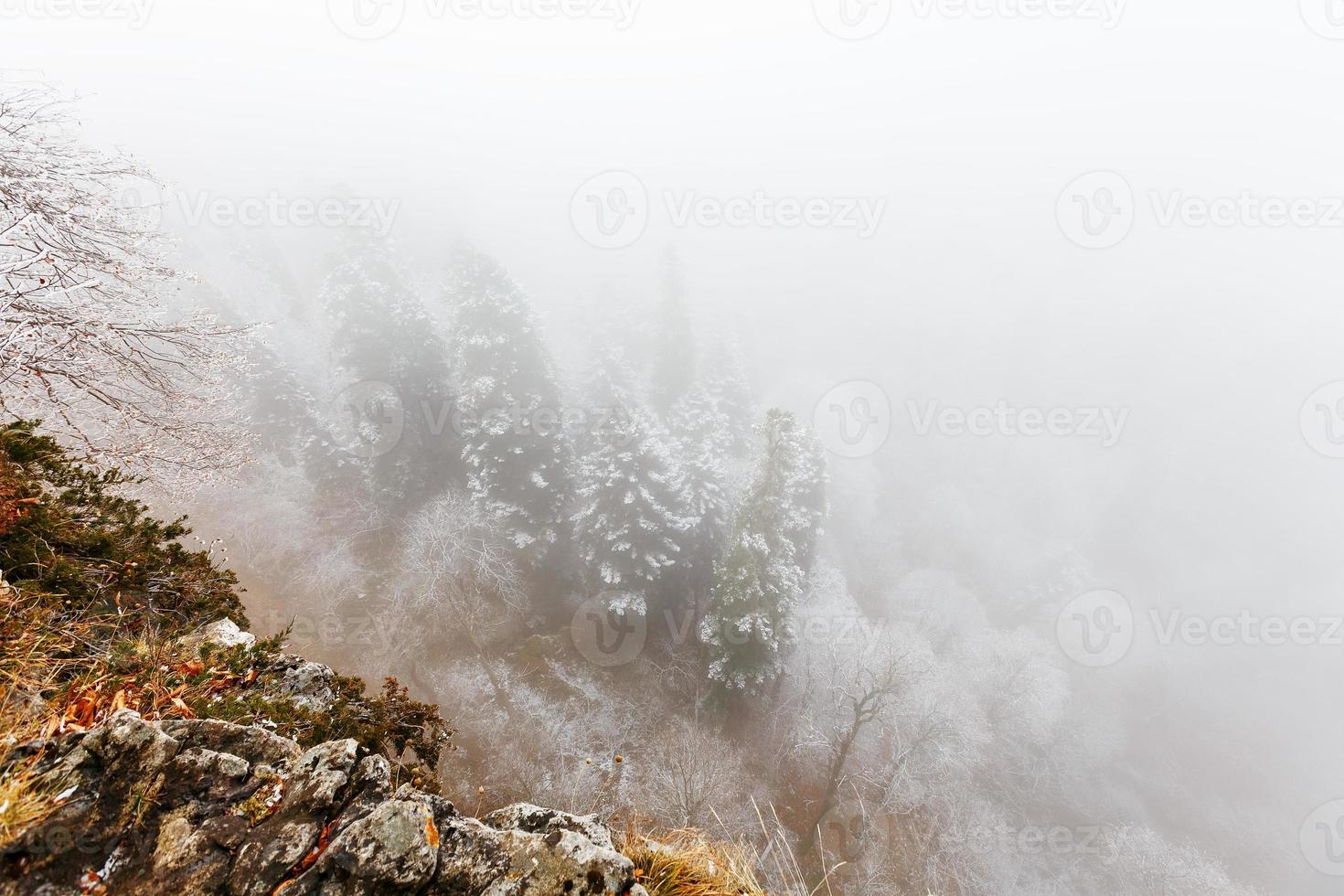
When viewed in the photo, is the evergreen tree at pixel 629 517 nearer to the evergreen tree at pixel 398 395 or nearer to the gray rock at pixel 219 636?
the evergreen tree at pixel 398 395

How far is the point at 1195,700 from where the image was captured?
26766mm

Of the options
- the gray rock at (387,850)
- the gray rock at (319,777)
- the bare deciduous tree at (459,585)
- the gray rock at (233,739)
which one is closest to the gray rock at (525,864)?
the gray rock at (387,850)

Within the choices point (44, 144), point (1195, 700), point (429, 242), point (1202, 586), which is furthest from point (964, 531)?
point (429, 242)

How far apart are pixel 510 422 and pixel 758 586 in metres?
11.4

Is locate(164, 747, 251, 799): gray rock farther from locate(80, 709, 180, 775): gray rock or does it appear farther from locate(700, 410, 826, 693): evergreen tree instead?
locate(700, 410, 826, 693): evergreen tree

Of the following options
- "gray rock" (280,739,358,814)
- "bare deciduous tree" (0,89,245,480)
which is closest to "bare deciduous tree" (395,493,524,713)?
"bare deciduous tree" (0,89,245,480)

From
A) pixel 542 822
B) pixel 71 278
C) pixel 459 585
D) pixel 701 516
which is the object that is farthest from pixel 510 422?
pixel 542 822

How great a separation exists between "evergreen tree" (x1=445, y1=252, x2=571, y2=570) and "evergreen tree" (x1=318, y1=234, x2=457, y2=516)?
120 centimetres

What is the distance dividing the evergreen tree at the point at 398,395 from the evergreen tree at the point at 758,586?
13.0 metres

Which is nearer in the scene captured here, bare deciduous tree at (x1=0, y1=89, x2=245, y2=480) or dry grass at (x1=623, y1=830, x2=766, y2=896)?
dry grass at (x1=623, y1=830, x2=766, y2=896)

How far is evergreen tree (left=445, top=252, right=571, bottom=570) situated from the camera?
751 inches

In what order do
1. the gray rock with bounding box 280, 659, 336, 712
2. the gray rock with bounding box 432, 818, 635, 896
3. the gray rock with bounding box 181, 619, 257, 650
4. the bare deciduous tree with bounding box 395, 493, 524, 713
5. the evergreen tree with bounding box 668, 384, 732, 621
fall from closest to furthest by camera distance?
1. the gray rock with bounding box 432, 818, 635, 896
2. the gray rock with bounding box 181, 619, 257, 650
3. the gray rock with bounding box 280, 659, 336, 712
4. the bare deciduous tree with bounding box 395, 493, 524, 713
5. the evergreen tree with bounding box 668, 384, 732, 621

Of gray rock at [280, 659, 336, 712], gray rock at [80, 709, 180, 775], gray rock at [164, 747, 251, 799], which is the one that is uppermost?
gray rock at [80, 709, 180, 775]

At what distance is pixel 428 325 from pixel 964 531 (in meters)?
35.1
